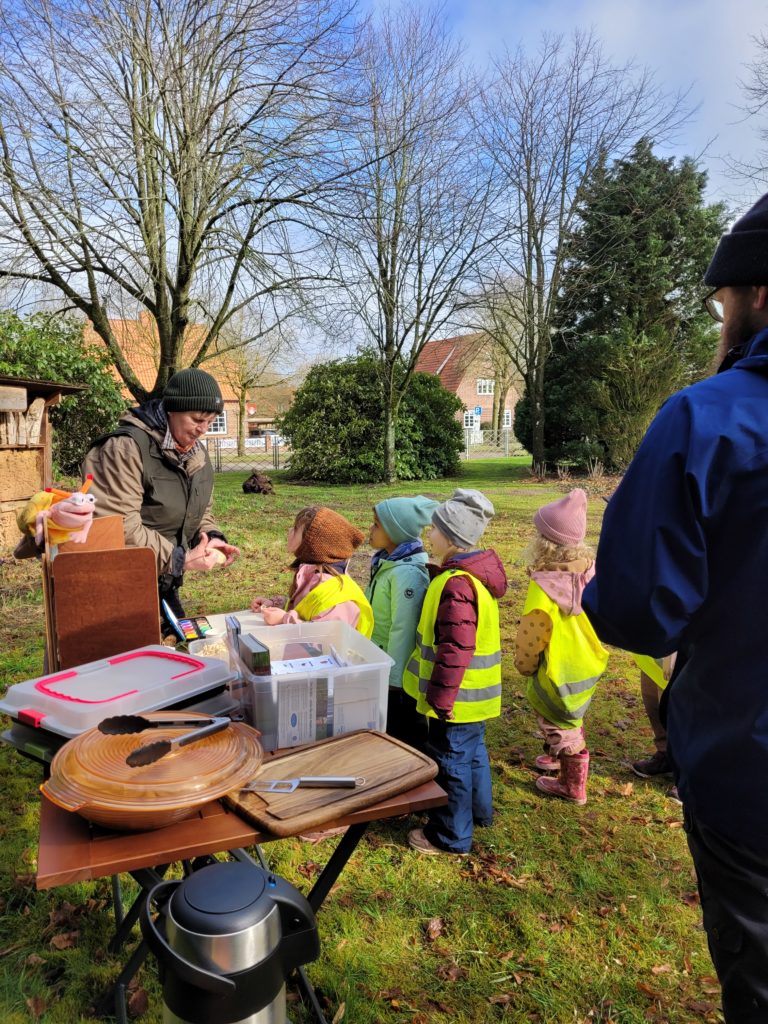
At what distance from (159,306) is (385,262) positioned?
8095mm

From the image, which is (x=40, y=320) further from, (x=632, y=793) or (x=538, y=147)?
(x=538, y=147)

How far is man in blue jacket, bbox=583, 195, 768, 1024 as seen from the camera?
127cm

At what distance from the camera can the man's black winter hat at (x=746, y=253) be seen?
52.2 inches

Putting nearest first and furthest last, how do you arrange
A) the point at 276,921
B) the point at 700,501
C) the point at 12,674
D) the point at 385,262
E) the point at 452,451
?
the point at 700,501 → the point at 276,921 → the point at 12,674 → the point at 385,262 → the point at 452,451

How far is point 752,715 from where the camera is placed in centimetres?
129

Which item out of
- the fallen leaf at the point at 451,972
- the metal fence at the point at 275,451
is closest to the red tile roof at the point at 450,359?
the metal fence at the point at 275,451

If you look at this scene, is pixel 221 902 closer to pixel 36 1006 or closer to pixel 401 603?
pixel 36 1006

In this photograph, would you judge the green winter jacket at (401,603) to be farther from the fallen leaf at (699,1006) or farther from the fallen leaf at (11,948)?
the fallen leaf at (11,948)

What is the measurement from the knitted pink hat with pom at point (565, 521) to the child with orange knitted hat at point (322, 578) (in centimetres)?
97

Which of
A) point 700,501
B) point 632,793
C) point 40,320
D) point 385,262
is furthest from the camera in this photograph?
point 385,262

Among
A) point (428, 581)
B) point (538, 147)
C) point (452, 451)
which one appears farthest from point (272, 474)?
point (428, 581)

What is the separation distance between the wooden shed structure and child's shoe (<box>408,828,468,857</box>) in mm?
6628

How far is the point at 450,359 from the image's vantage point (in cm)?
4103

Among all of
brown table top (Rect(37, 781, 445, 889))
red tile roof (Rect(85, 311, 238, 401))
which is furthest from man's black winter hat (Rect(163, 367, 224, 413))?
red tile roof (Rect(85, 311, 238, 401))
